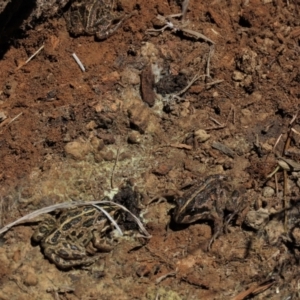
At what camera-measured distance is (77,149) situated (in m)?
5.67

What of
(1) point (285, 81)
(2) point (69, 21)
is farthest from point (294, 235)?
(2) point (69, 21)

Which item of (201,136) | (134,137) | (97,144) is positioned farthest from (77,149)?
(201,136)

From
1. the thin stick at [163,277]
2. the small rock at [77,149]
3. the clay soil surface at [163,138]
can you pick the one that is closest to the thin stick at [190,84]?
the clay soil surface at [163,138]

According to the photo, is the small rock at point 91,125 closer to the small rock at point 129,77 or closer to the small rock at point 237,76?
the small rock at point 129,77

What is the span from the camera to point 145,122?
5734mm

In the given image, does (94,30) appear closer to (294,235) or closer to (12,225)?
(12,225)

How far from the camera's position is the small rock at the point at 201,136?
18.6 feet

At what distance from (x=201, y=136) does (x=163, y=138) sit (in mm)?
369

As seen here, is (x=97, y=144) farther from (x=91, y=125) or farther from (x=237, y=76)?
(x=237, y=76)

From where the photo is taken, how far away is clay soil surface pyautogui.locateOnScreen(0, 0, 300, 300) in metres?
5.44

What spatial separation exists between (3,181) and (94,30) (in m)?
1.70

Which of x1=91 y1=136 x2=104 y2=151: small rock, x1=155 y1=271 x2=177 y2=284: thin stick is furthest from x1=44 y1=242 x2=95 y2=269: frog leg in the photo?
x1=91 y1=136 x2=104 y2=151: small rock

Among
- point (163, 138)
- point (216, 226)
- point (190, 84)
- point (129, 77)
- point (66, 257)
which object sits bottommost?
point (216, 226)

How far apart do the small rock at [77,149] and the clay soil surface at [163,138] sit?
1cm
